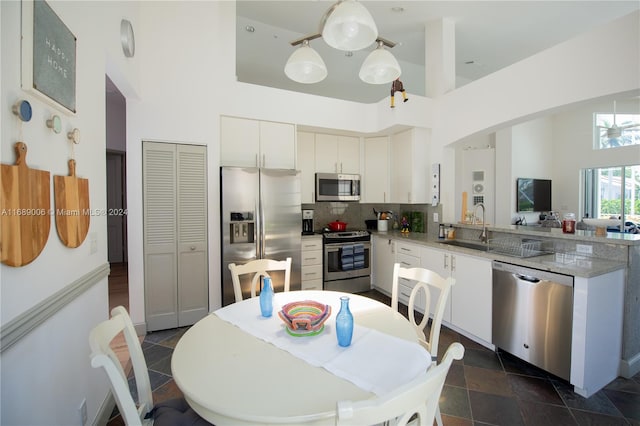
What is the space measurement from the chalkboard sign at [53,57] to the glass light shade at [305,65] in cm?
109

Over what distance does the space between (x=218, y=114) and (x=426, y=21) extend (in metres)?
3.06

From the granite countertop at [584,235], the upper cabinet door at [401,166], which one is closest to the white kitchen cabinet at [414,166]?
the upper cabinet door at [401,166]

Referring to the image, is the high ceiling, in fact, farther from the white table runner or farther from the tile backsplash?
the white table runner

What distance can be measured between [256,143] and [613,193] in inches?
321

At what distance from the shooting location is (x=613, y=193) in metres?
6.60

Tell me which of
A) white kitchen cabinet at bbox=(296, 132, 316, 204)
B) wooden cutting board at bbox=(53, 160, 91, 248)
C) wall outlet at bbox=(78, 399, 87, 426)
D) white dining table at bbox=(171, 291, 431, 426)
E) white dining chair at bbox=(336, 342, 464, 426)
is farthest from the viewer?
white kitchen cabinet at bbox=(296, 132, 316, 204)

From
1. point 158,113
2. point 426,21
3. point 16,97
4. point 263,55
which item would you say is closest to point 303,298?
point 16,97

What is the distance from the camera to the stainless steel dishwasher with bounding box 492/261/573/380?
6.58 ft

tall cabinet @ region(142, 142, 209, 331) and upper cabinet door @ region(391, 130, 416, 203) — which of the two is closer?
tall cabinet @ region(142, 142, 209, 331)

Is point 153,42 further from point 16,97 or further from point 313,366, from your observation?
point 313,366

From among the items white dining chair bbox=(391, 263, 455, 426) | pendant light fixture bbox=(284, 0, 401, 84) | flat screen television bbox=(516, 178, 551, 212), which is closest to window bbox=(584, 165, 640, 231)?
flat screen television bbox=(516, 178, 551, 212)

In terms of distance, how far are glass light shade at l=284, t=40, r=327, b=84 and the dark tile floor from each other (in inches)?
92.4

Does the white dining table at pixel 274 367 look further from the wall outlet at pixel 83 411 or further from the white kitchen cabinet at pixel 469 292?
the white kitchen cabinet at pixel 469 292

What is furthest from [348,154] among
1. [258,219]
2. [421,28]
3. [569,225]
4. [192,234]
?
[569,225]
